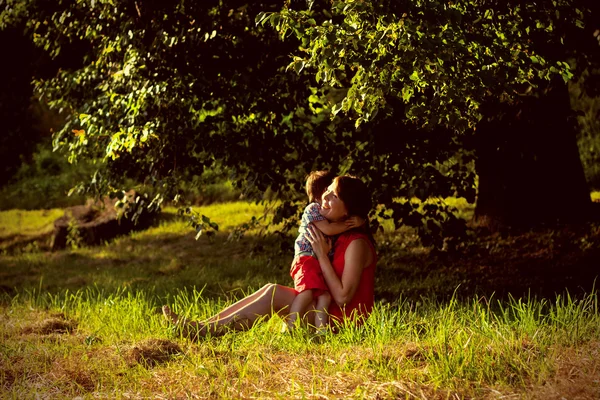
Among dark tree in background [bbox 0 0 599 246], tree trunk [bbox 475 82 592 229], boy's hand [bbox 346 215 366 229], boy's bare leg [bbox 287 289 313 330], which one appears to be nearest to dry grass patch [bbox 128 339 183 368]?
boy's bare leg [bbox 287 289 313 330]

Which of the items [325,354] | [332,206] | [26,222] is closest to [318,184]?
[332,206]

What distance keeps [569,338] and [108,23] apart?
17.9 feet

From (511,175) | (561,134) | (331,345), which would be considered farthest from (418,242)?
(331,345)

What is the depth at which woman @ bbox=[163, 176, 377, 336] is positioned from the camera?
197 inches

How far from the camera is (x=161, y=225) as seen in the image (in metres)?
13.1

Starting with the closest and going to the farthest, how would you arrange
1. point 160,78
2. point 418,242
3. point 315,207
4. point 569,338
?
point 569,338 < point 315,207 < point 160,78 < point 418,242

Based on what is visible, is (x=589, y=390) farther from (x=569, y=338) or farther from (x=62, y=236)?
(x=62, y=236)

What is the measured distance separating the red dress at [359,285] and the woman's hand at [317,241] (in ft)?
0.33

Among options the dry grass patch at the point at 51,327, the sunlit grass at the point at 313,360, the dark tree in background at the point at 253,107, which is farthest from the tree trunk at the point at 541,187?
the dry grass patch at the point at 51,327

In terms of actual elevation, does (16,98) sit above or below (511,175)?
above

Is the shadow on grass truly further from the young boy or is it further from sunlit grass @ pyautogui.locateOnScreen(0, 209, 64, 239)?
sunlit grass @ pyautogui.locateOnScreen(0, 209, 64, 239)

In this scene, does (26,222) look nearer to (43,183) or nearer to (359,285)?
(43,183)

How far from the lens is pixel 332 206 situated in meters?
5.07

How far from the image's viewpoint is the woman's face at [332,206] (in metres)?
5.05
